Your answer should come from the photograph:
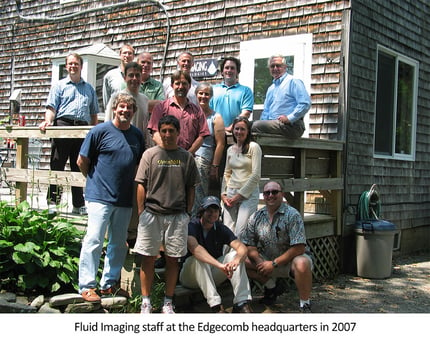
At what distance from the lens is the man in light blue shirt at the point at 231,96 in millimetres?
5938

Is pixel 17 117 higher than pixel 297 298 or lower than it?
higher

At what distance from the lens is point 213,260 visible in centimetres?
459

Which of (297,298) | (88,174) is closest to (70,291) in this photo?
(88,174)

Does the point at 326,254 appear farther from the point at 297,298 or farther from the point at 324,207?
the point at 297,298

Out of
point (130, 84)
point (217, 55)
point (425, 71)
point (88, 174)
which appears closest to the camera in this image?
point (88, 174)

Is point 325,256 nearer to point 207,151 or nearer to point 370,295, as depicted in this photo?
point 370,295

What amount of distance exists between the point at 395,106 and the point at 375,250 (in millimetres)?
2567

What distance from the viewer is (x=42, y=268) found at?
185 inches

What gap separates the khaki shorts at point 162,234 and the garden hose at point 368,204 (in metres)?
4.10

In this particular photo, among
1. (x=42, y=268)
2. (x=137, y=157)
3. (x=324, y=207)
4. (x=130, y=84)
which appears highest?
(x=130, y=84)

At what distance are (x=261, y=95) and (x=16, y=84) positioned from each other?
6.15 metres

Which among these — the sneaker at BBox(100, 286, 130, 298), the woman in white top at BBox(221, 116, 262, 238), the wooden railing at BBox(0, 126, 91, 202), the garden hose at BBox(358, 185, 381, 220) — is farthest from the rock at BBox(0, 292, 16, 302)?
the garden hose at BBox(358, 185, 381, 220)

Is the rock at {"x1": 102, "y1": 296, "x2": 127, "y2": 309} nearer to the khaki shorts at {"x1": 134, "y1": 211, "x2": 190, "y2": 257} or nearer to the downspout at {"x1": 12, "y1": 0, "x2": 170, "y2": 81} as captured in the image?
the khaki shorts at {"x1": 134, "y1": 211, "x2": 190, "y2": 257}

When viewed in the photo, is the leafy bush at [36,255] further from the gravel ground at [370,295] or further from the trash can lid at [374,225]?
the trash can lid at [374,225]
